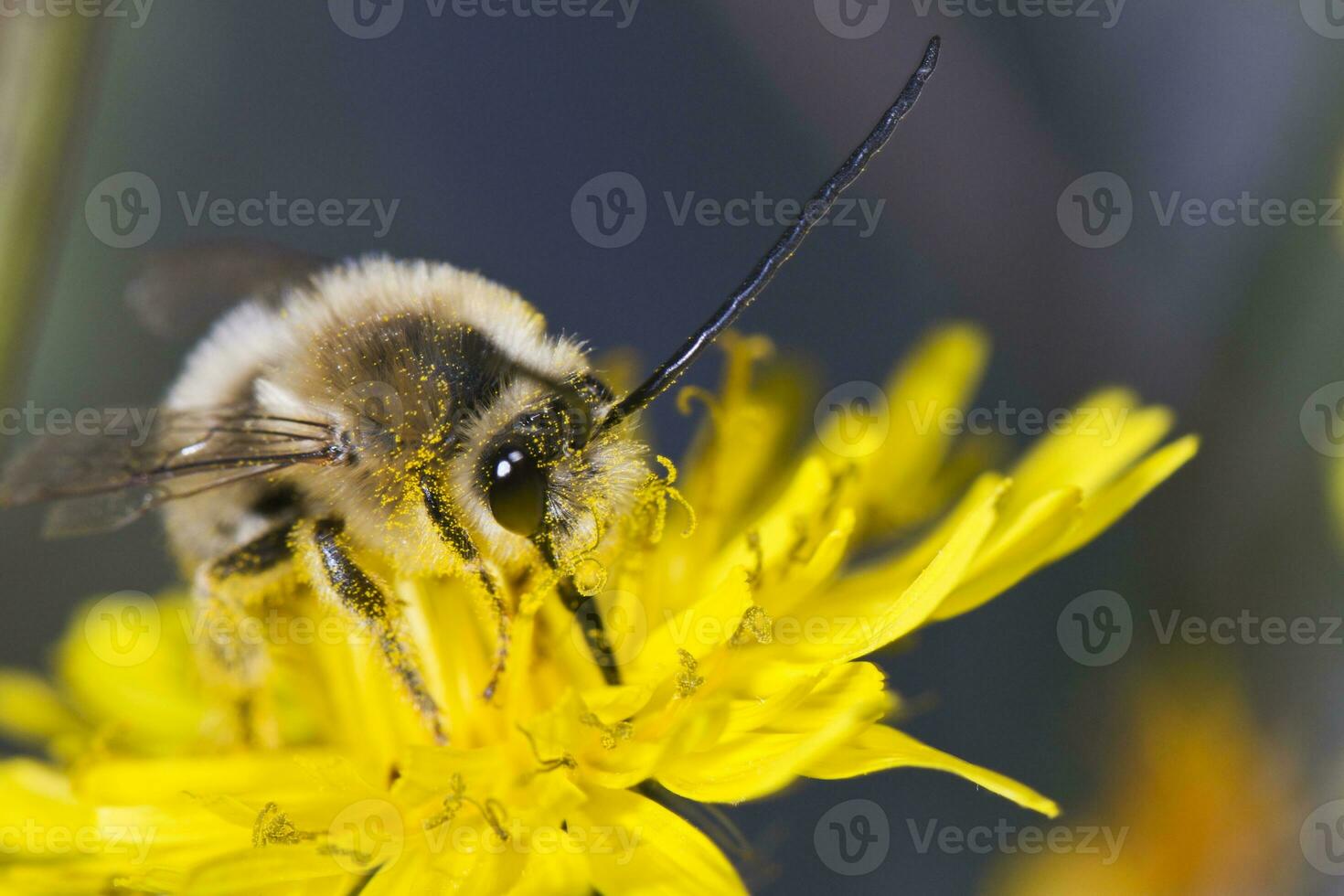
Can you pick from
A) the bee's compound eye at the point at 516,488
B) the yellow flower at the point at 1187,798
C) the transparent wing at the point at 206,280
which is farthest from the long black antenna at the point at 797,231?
the yellow flower at the point at 1187,798

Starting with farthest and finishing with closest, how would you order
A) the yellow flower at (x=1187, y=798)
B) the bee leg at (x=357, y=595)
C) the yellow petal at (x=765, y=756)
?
the yellow flower at (x=1187, y=798) → the bee leg at (x=357, y=595) → the yellow petal at (x=765, y=756)

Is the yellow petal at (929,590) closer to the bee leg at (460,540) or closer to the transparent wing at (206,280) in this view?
the bee leg at (460,540)

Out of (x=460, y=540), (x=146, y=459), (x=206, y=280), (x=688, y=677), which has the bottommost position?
(x=688, y=677)

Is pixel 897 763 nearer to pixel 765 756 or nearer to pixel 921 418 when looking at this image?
pixel 765 756

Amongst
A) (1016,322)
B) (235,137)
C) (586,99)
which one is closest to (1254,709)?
(1016,322)

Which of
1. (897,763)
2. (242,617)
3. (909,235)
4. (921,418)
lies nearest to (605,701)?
(897,763)

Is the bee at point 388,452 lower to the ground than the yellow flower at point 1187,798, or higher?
higher
